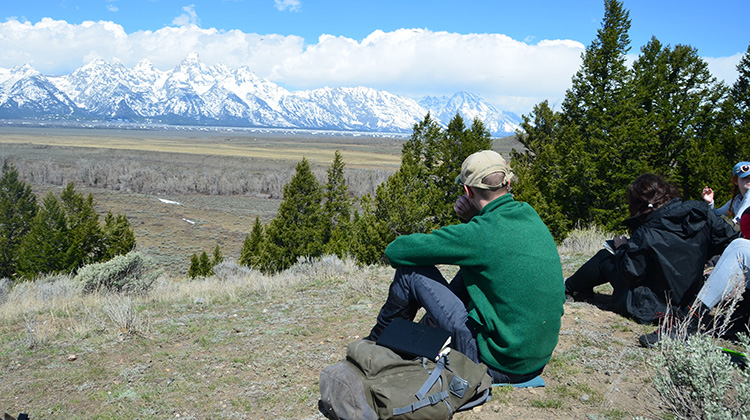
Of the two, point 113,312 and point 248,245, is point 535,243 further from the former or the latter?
point 248,245

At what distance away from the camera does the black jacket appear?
3912mm

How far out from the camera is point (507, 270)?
264 centimetres

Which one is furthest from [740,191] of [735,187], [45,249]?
[45,249]

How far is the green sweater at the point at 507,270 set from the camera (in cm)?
265

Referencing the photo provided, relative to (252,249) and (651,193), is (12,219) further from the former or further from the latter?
(651,193)

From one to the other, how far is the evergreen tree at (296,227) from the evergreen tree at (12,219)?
707 inches

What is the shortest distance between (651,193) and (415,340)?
2620 mm

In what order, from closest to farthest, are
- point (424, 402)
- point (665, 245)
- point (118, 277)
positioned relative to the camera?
point (424, 402) < point (665, 245) < point (118, 277)

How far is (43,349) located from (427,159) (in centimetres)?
1706

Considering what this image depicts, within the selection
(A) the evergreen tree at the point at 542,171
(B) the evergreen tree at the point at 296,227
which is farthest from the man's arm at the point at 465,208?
(B) the evergreen tree at the point at 296,227

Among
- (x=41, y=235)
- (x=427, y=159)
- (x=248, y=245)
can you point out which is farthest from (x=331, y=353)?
(x=41, y=235)

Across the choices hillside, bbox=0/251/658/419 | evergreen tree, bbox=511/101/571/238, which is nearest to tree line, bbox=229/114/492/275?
evergreen tree, bbox=511/101/571/238

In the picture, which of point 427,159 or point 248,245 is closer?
point 427,159

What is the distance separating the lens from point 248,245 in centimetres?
2269
